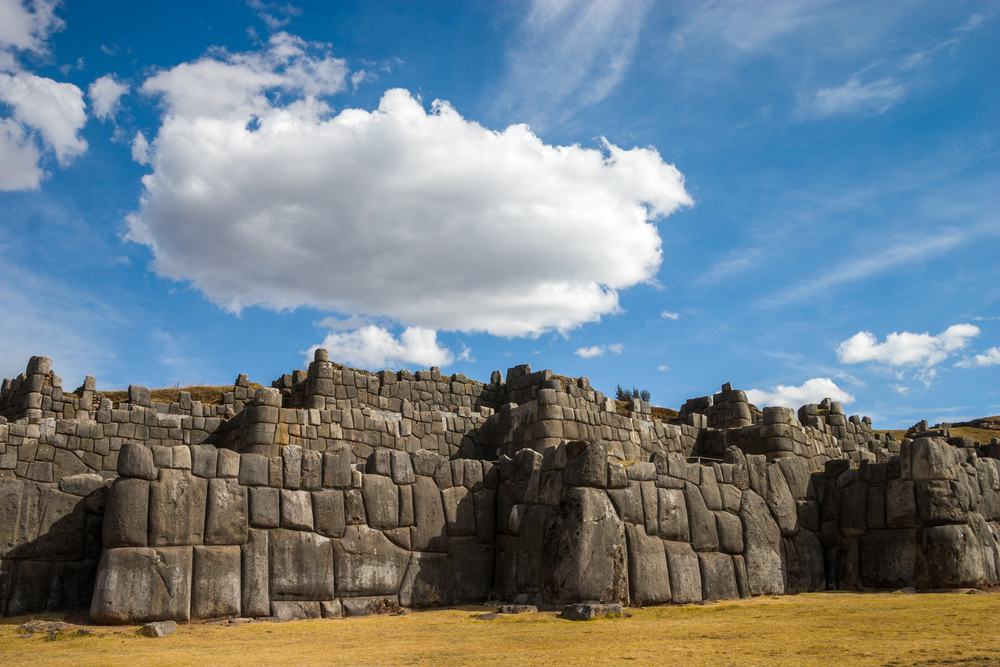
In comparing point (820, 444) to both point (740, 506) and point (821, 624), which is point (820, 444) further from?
point (821, 624)

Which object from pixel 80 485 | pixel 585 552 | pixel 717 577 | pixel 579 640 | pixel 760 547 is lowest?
pixel 579 640

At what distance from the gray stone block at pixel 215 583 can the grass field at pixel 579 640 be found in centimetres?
32

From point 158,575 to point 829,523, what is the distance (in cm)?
1056

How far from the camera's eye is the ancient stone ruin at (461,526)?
361 inches

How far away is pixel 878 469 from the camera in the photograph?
1309cm

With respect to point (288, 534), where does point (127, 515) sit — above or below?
above

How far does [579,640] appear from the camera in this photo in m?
7.82

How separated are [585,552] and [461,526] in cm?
227

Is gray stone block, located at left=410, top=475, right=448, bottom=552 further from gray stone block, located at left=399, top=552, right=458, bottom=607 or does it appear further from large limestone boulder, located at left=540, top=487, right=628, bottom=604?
large limestone boulder, located at left=540, top=487, right=628, bottom=604

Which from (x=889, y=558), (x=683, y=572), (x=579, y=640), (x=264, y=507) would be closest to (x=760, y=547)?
(x=683, y=572)

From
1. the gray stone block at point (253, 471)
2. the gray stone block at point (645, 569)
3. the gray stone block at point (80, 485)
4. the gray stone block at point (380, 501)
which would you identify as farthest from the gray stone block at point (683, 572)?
the gray stone block at point (80, 485)

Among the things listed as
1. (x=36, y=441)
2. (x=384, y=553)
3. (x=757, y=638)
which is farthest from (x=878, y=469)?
(x=36, y=441)

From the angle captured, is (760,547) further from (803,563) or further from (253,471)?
(253,471)

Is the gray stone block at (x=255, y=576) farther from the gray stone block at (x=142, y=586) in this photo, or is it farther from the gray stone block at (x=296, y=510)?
the gray stone block at (x=142, y=586)
